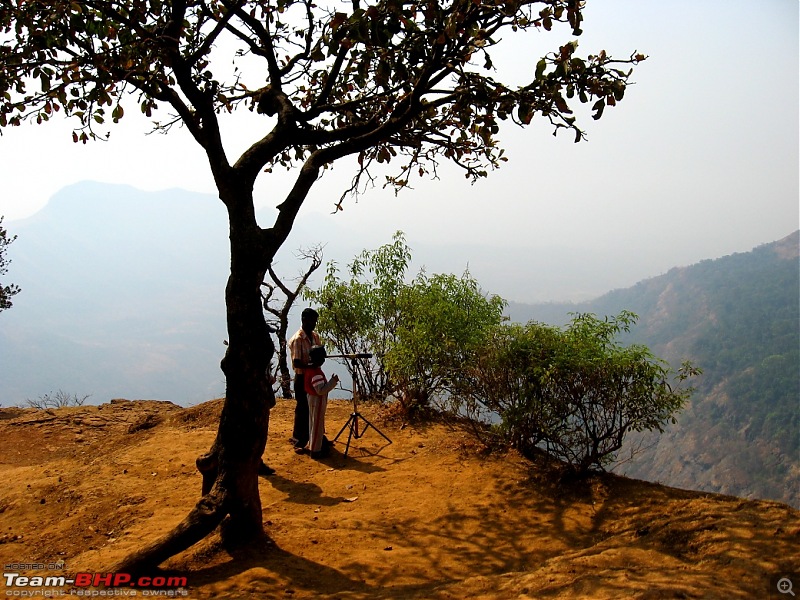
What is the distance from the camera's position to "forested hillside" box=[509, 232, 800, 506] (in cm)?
7019

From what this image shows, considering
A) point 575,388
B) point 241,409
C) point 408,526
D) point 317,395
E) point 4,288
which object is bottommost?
point 408,526

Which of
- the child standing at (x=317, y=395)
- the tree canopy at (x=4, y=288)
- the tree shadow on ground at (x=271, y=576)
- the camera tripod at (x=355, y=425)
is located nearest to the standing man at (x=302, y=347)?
Result: the child standing at (x=317, y=395)

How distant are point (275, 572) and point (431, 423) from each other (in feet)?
16.7

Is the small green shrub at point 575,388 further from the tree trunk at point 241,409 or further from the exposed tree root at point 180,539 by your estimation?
the exposed tree root at point 180,539

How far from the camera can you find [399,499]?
6.76 m

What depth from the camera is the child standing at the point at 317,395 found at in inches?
318

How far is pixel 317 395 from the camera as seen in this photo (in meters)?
8.12

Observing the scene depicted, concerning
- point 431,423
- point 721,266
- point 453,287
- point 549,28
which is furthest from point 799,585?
point 721,266

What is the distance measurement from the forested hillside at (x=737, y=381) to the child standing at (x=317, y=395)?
33339mm

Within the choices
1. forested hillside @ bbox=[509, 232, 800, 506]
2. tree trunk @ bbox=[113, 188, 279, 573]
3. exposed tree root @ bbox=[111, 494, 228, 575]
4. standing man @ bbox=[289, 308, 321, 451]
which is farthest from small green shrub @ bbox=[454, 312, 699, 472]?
forested hillside @ bbox=[509, 232, 800, 506]

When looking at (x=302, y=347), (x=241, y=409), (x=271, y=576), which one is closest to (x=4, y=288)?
(x=302, y=347)

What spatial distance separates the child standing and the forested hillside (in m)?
33.3

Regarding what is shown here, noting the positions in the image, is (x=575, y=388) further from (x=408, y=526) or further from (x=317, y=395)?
(x=317, y=395)

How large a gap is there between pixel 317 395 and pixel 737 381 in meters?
97.8
